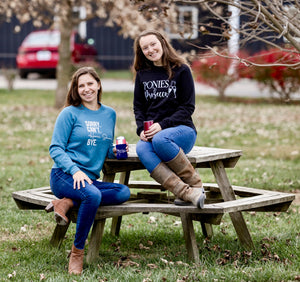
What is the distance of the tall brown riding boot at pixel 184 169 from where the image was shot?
4293 millimetres

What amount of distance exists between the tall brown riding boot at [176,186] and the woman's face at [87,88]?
720 mm

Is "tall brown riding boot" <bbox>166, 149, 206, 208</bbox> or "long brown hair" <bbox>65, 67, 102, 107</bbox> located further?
"long brown hair" <bbox>65, 67, 102, 107</bbox>

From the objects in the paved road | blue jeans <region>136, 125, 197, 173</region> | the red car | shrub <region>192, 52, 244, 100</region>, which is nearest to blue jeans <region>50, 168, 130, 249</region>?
blue jeans <region>136, 125, 197, 173</region>

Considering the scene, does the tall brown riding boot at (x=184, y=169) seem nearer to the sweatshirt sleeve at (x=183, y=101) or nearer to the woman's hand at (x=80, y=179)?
the sweatshirt sleeve at (x=183, y=101)

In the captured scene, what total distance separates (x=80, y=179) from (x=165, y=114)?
850mm

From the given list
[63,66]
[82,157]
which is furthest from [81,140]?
[63,66]

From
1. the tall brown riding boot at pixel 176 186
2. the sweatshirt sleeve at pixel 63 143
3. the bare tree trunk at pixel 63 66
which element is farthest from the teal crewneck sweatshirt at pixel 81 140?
the bare tree trunk at pixel 63 66

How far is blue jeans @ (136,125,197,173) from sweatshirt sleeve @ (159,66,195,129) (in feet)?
0.20

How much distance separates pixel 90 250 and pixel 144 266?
0.41 metres

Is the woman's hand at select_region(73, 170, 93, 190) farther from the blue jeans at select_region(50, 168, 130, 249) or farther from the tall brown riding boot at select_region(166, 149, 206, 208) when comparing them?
the tall brown riding boot at select_region(166, 149, 206, 208)

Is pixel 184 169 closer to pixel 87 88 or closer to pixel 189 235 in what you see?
pixel 189 235

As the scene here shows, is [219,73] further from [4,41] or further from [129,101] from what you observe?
[4,41]

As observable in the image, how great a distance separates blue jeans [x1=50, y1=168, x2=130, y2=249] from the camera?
13.6 feet

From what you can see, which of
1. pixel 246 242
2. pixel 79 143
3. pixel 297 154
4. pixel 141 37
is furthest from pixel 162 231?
pixel 297 154
